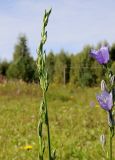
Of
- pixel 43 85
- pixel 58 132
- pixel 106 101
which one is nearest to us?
pixel 43 85

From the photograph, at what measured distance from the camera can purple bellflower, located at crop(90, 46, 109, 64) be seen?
1.96 meters

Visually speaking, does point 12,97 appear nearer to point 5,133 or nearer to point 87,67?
point 5,133

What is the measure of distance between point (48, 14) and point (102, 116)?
9021mm

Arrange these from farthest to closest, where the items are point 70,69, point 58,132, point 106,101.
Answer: point 70,69 < point 58,132 < point 106,101

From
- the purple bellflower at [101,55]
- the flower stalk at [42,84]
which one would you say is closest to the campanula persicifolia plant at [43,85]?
the flower stalk at [42,84]

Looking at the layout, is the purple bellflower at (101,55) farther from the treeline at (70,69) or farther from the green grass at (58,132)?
the treeline at (70,69)

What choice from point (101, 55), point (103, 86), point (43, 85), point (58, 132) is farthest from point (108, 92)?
point (58, 132)

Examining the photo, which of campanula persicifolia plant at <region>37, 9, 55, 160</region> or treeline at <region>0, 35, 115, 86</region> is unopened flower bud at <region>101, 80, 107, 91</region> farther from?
treeline at <region>0, 35, 115, 86</region>

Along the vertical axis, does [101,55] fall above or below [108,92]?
above

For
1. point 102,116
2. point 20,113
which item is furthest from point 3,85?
point 102,116

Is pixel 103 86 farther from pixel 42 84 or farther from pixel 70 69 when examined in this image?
pixel 70 69

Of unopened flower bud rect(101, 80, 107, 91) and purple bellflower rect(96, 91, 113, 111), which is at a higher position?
unopened flower bud rect(101, 80, 107, 91)

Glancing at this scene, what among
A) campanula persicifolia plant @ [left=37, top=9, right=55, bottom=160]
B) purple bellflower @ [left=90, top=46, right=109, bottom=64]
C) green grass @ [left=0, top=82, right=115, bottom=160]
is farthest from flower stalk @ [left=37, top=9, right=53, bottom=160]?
green grass @ [left=0, top=82, right=115, bottom=160]

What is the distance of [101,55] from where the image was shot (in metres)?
2.03
